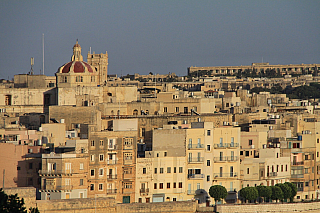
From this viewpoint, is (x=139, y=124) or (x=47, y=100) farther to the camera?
(x=47, y=100)

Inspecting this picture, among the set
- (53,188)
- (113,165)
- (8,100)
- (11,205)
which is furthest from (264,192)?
(8,100)

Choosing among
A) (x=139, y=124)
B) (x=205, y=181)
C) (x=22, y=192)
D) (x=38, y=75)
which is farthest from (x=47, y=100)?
(x=22, y=192)

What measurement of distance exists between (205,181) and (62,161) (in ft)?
34.8

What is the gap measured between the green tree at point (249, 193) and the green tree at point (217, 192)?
1494mm

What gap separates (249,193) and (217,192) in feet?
7.98

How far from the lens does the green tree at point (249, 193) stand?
67.4 metres

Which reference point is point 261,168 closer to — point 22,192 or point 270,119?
point 270,119

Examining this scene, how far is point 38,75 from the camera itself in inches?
3597

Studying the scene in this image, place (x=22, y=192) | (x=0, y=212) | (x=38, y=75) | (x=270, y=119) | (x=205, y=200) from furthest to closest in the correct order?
(x=38, y=75) → (x=270, y=119) → (x=205, y=200) → (x=22, y=192) → (x=0, y=212)

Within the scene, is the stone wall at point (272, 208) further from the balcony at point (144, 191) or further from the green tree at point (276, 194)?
the balcony at point (144, 191)

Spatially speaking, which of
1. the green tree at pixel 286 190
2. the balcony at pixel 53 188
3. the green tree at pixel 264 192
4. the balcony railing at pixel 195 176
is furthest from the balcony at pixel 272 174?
the balcony at pixel 53 188

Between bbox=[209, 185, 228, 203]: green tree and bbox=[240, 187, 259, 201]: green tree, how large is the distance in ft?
4.90

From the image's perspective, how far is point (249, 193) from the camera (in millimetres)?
67438

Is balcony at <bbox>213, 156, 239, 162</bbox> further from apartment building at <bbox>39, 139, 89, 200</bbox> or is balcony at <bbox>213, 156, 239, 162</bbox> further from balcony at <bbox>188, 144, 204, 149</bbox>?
apartment building at <bbox>39, 139, 89, 200</bbox>
